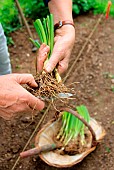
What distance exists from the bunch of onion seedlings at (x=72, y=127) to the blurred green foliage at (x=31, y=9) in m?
1.68

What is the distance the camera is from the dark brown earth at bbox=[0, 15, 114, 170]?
Answer: 2561mm

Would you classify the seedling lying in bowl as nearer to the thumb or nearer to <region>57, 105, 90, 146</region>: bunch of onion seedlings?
<region>57, 105, 90, 146</region>: bunch of onion seedlings

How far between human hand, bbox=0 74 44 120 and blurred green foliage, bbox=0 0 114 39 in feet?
7.33

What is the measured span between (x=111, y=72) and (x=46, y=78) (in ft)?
4.96

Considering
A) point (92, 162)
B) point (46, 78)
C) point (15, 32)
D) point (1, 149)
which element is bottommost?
point (92, 162)

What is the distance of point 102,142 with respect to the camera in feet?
8.79

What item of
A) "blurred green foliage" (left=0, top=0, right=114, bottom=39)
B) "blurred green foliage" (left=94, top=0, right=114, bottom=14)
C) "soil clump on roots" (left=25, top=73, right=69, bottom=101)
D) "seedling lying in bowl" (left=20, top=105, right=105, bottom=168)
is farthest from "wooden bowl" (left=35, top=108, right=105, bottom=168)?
"blurred green foliage" (left=94, top=0, right=114, bottom=14)

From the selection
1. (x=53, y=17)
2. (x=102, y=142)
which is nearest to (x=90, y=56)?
(x=102, y=142)

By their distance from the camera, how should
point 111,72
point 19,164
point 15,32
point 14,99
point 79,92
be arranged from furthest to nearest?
point 15,32
point 111,72
point 79,92
point 19,164
point 14,99

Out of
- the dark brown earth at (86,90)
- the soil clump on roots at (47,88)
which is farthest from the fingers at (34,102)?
the dark brown earth at (86,90)

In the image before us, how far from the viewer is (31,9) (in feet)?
13.6

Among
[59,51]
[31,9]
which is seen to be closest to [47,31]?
[59,51]

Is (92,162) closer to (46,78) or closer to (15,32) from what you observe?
(46,78)

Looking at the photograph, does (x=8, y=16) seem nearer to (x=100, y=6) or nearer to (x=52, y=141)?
(x=100, y=6)
